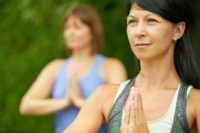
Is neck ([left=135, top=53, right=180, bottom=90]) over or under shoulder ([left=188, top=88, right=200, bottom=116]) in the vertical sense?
over

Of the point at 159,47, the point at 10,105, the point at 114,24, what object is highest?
the point at 159,47

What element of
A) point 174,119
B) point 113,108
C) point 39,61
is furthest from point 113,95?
point 39,61

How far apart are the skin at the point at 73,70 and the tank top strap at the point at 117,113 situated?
176 centimetres

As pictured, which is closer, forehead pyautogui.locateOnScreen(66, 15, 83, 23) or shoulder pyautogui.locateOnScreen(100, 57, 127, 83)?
shoulder pyautogui.locateOnScreen(100, 57, 127, 83)

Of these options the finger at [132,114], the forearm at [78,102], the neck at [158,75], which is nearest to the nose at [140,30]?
the neck at [158,75]

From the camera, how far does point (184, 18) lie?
3221 mm

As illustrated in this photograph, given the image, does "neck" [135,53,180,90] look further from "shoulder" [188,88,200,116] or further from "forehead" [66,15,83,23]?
"forehead" [66,15,83,23]

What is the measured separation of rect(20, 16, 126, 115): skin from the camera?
5.00 m

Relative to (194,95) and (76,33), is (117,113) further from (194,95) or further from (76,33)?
(76,33)

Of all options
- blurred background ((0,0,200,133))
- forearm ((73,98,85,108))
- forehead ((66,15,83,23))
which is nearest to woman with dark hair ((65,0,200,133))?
forearm ((73,98,85,108))

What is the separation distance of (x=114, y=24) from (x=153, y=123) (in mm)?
3489

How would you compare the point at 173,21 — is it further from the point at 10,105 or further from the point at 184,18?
the point at 10,105

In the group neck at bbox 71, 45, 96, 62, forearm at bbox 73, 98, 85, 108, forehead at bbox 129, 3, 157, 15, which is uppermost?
forehead at bbox 129, 3, 157, 15

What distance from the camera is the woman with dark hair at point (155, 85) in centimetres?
305
